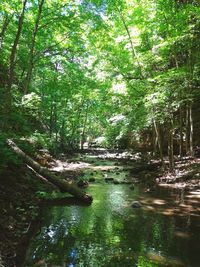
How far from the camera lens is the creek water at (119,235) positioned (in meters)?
5.50

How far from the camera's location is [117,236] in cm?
683

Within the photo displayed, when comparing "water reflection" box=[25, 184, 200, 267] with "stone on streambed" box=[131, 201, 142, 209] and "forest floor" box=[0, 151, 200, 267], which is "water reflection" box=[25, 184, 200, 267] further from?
"forest floor" box=[0, 151, 200, 267]

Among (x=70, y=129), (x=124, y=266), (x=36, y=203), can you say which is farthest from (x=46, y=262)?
(x=70, y=129)

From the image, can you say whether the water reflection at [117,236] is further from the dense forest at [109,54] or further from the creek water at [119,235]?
the dense forest at [109,54]

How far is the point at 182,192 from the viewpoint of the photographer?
12.4m

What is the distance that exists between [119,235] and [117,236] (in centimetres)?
10

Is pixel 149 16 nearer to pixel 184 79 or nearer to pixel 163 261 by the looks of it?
pixel 184 79

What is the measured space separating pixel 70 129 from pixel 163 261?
39.0 metres

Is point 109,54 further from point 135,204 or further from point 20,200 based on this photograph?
point 20,200

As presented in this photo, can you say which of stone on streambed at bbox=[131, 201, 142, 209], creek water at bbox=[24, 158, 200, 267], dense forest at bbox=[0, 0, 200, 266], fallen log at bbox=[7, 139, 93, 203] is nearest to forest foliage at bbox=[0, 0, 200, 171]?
dense forest at bbox=[0, 0, 200, 266]

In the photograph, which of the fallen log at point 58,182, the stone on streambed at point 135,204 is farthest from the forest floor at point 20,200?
the stone on streambed at point 135,204

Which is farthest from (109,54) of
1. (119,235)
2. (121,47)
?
(119,235)

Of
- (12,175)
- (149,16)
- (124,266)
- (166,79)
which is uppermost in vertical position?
(149,16)

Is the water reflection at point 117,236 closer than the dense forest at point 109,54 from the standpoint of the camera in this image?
Yes
